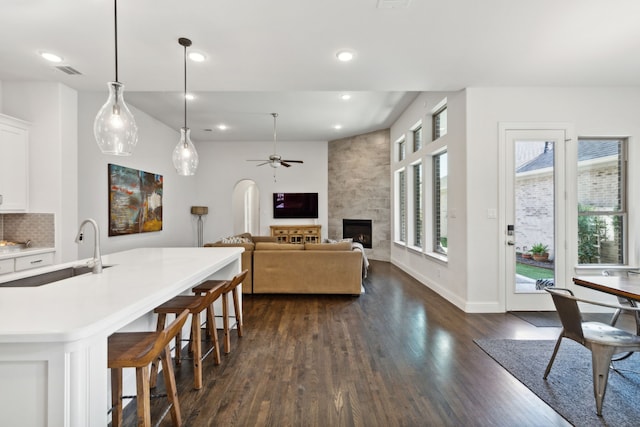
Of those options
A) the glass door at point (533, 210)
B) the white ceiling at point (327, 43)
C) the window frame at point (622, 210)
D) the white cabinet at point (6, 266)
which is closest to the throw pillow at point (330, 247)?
the glass door at point (533, 210)

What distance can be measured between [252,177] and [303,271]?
15.4ft

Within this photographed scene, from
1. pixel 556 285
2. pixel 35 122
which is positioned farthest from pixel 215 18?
pixel 556 285

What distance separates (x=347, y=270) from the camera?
458cm

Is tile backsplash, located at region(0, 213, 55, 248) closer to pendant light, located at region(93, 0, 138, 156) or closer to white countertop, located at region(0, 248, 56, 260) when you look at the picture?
white countertop, located at region(0, 248, 56, 260)

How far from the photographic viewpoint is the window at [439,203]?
16.7ft

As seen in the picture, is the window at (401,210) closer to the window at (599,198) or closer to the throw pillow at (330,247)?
the throw pillow at (330,247)

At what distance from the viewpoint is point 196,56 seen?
305 centimetres

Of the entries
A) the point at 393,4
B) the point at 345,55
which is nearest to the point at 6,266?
the point at 345,55

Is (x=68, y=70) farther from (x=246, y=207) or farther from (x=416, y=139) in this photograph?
(x=246, y=207)

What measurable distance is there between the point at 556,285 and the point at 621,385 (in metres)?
1.91

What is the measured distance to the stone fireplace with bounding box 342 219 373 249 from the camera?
7.97 metres

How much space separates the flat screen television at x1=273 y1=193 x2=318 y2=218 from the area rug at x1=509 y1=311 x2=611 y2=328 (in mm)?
5491

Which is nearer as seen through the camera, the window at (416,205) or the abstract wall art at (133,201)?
the abstract wall art at (133,201)

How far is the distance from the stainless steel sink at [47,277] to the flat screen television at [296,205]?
6218 mm
